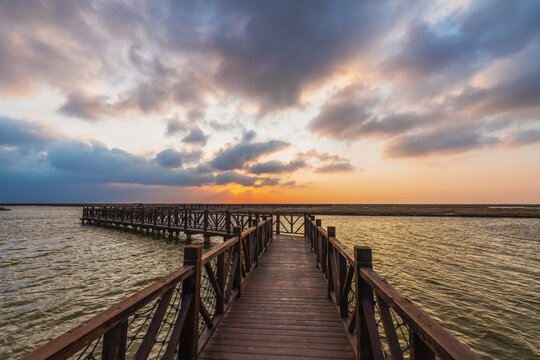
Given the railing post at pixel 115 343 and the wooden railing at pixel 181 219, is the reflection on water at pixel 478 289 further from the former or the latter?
the wooden railing at pixel 181 219

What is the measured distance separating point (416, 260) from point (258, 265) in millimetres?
8717

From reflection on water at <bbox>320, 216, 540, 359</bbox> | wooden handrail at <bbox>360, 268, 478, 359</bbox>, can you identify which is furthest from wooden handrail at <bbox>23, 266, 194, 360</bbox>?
reflection on water at <bbox>320, 216, 540, 359</bbox>

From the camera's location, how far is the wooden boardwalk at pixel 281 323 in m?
3.05

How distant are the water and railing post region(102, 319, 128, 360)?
18.0ft

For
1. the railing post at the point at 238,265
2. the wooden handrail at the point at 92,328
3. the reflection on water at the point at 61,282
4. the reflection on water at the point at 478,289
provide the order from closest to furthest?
the wooden handrail at the point at 92,328 → the railing post at the point at 238,265 → the reflection on water at the point at 478,289 → the reflection on water at the point at 61,282

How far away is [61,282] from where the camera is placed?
8.62 meters

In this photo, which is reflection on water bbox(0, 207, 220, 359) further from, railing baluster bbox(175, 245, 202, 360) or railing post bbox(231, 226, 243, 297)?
railing baluster bbox(175, 245, 202, 360)

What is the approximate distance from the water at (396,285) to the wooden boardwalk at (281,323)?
353 cm

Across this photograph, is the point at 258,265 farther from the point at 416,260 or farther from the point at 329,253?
the point at 416,260

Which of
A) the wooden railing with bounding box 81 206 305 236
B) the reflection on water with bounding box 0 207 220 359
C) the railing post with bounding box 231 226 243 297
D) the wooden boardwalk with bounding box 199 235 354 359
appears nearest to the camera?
the wooden boardwalk with bounding box 199 235 354 359

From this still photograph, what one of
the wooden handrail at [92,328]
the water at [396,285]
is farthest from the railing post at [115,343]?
the water at [396,285]

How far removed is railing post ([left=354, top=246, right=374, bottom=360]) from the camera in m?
2.66

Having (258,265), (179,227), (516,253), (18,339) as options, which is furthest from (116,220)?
(516,253)

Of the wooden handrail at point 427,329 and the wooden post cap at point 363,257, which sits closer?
the wooden handrail at point 427,329
